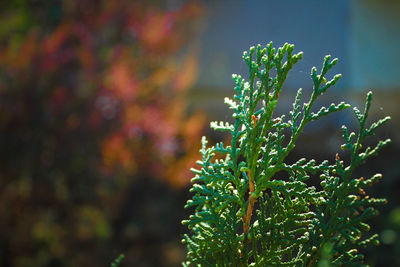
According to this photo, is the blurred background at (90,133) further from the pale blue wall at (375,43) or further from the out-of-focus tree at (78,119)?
the pale blue wall at (375,43)

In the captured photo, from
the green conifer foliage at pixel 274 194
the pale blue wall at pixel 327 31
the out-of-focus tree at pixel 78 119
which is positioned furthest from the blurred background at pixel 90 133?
the pale blue wall at pixel 327 31

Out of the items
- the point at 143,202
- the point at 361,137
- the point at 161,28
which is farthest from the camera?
the point at 143,202

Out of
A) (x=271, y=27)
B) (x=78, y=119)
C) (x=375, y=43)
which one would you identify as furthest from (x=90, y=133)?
(x=375, y=43)

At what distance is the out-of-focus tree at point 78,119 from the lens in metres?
4.25

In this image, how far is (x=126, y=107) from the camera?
4.45 m

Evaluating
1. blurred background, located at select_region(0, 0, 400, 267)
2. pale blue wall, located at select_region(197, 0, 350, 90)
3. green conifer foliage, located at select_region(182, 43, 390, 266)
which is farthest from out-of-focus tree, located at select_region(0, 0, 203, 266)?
green conifer foliage, located at select_region(182, 43, 390, 266)

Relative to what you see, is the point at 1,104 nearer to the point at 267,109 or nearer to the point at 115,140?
the point at 115,140

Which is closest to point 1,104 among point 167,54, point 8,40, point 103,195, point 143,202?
point 8,40

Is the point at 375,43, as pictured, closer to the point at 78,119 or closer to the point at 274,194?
the point at 78,119

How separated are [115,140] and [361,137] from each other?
11.1 ft

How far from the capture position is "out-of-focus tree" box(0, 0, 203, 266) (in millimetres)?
Result: 4254

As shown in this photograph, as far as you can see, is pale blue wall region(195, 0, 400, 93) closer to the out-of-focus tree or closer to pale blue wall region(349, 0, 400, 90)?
pale blue wall region(349, 0, 400, 90)

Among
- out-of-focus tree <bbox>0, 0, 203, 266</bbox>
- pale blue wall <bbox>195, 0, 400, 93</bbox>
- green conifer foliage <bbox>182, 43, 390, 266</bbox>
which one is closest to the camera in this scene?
green conifer foliage <bbox>182, 43, 390, 266</bbox>

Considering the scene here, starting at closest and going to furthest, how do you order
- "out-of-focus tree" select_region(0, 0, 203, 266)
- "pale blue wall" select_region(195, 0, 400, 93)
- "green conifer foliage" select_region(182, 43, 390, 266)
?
1. "green conifer foliage" select_region(182, 43, 390, 266)
2. "out-of-focus tree" select_region(0, 0, 203, 266)
3. "pale blue wall" select_region(195, 0, 400, 93)
